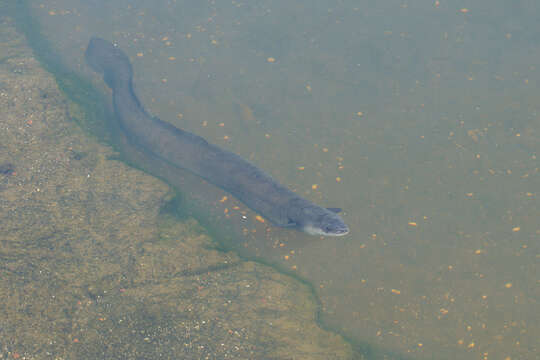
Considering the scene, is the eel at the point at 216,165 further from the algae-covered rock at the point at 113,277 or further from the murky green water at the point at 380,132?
the algae-covered rock at the point at 113,277

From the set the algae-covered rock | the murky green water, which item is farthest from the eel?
the algae-covered rock

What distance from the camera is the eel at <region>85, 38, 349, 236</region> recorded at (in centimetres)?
475

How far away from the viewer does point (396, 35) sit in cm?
734

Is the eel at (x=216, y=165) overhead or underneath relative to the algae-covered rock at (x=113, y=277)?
overhead

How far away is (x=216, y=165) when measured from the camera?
17.5 ft

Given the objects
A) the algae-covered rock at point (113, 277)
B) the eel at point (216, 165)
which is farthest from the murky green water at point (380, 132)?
the algae-covered rock at point (113, 277)

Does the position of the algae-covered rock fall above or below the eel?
below

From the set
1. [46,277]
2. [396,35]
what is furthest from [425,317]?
[396,35]

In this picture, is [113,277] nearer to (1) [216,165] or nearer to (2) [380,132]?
(1) [216,165]

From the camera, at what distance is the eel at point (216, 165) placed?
15.6ft

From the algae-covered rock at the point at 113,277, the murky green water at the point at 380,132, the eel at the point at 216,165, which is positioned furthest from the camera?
the eel at the point at 216,165

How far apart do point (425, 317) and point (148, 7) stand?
7.90m

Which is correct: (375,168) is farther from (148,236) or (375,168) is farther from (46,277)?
(46,277)

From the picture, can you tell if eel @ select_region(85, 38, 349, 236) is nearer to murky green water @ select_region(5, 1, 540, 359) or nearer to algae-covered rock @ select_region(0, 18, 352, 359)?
murky green water @ select_region(5, 1, 540, 359)
